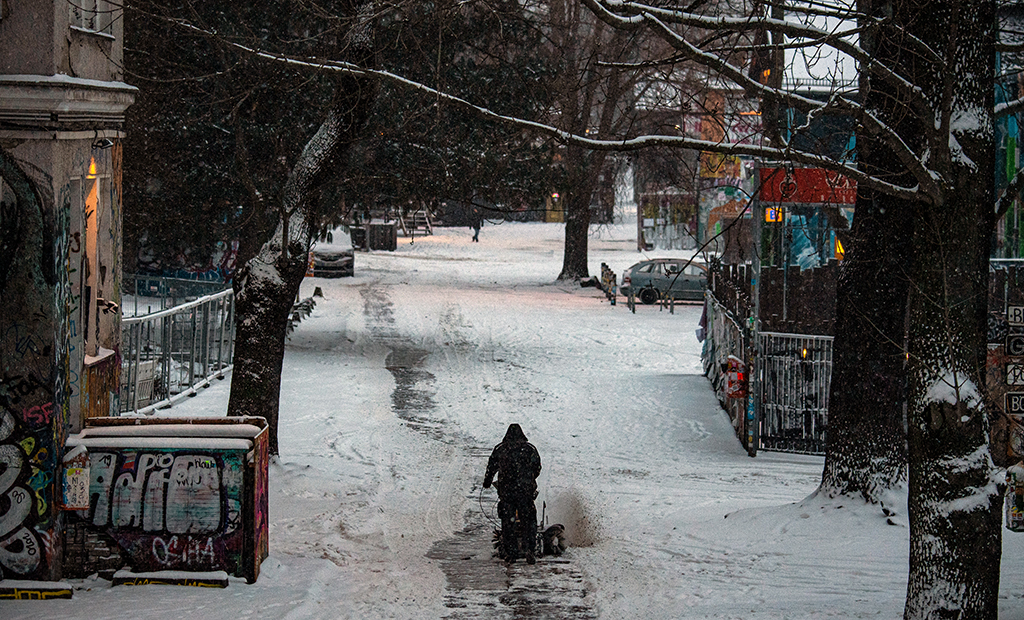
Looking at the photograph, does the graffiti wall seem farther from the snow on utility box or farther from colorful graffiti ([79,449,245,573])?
colorful graffiti ([79,449,245,573])

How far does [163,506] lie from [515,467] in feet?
10.6

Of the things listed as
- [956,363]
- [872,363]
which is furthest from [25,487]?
[872,363]

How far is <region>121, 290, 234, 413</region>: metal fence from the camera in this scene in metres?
15.6

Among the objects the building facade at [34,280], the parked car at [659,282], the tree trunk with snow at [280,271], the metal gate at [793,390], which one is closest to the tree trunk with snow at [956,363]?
the building facade at [34,280]

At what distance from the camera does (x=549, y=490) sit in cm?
1311

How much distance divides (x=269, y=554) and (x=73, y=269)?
295 centimetres

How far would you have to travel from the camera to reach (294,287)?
42.3 ft

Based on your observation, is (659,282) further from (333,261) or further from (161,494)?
(161,494)

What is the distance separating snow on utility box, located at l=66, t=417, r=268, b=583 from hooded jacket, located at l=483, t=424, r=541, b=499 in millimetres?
2508

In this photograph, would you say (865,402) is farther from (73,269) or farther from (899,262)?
(73,269)

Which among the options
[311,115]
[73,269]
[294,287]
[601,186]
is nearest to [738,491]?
[294,287]

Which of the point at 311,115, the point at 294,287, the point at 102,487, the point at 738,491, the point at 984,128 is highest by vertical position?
the point at 311,115

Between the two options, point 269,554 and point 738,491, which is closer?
point 269,554

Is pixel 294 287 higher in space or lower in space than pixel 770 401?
higher
